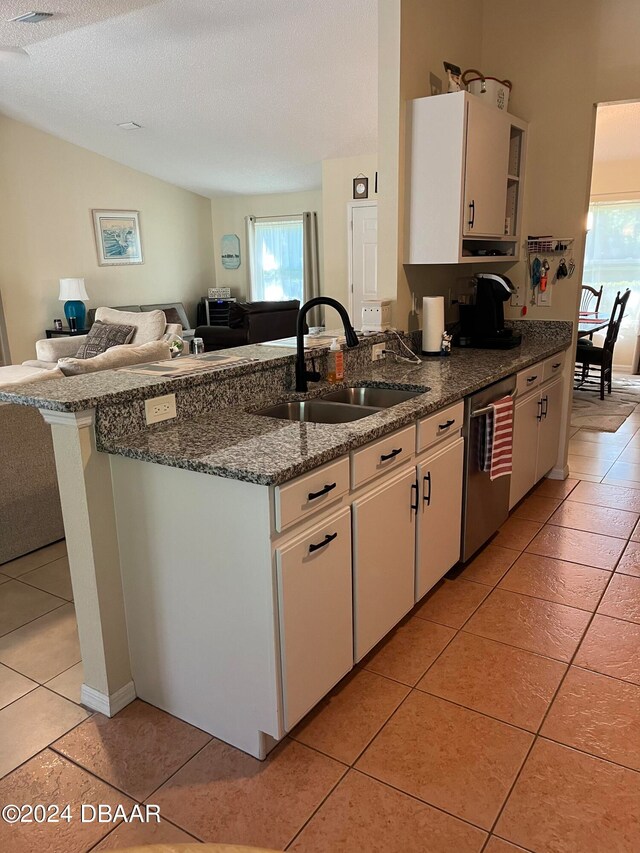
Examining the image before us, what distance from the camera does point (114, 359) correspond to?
3.80 m

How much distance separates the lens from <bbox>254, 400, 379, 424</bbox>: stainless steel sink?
2.48 metres

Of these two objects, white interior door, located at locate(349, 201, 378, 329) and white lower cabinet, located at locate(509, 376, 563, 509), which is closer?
white lower cabinet, located at locate(509, 376, 563, 509)

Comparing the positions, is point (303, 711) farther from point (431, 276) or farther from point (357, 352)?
point (431, 276)

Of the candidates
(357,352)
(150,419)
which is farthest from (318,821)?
(357,352)

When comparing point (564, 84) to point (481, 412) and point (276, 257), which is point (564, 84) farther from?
point (276, 257)

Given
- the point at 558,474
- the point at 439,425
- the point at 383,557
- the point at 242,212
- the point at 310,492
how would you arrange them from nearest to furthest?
1. the point at 310,492
2. the point at 383,557
3. the point at 439,425
4. the point at 558,474
5. the point at 242,212

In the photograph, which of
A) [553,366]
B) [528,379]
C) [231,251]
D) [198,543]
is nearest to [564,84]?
[553,366]

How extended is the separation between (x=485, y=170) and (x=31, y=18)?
347 cm

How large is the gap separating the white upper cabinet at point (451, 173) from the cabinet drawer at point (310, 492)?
5.75 ft

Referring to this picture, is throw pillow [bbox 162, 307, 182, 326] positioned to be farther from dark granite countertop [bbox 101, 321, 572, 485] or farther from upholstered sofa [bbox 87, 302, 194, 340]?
dark granite countertop [bbox 101, 321, 572, 485]

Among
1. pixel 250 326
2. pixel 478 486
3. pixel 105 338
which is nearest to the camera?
pixel 478 486

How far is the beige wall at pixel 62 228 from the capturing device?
7.17 metres

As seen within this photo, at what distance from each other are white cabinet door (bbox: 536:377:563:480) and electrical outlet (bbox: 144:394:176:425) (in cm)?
229

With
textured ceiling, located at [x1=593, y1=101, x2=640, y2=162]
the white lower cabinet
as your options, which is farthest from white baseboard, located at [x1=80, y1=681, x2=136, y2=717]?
textured ceiling, located at [x1=593, y1=101, x2=640, y2=162]
